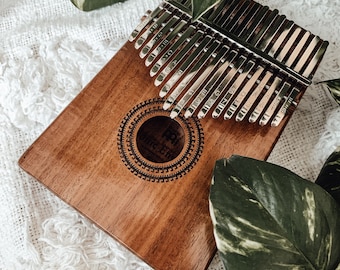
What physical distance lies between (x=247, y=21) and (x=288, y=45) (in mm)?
73

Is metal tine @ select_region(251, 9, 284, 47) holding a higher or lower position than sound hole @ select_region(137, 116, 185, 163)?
higher

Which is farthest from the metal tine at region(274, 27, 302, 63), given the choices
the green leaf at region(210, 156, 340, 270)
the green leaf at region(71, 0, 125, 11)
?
the green leaf at region(71, 0, 125, 11)

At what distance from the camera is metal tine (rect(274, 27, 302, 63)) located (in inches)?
Result: 33.0

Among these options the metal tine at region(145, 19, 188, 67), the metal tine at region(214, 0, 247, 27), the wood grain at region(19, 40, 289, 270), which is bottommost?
the wood grain at region(19, 40, 289, 270)

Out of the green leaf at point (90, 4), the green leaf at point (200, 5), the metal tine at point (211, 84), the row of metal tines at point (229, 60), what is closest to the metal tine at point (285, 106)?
the row of metal tines at point (229, 60)

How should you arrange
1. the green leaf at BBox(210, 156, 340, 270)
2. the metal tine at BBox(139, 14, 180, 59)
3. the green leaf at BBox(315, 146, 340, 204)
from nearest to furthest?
the green leaf at BBox(210, 156, 340, 270)
the green leaf at BBox(315, 146, 340, 204)
the metal tine at BBox(139, 14, 180, 59)

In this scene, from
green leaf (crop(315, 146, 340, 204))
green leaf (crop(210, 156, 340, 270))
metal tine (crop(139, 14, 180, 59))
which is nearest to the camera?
green leaf (crop(210, 156, 340, 270))

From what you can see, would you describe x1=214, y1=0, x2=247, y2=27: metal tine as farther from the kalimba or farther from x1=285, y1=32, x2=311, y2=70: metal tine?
x1=285, y1=32, x2=311, y2=70: metal tine

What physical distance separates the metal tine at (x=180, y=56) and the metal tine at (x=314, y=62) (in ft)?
0.52

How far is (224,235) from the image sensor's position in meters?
0.66

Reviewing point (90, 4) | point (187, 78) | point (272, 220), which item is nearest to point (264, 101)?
point (187, 78)

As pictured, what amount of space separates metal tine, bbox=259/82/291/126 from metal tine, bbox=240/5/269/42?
3.7 inches

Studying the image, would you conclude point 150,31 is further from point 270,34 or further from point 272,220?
point 272,220

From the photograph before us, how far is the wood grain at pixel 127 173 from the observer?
30.0 inches
